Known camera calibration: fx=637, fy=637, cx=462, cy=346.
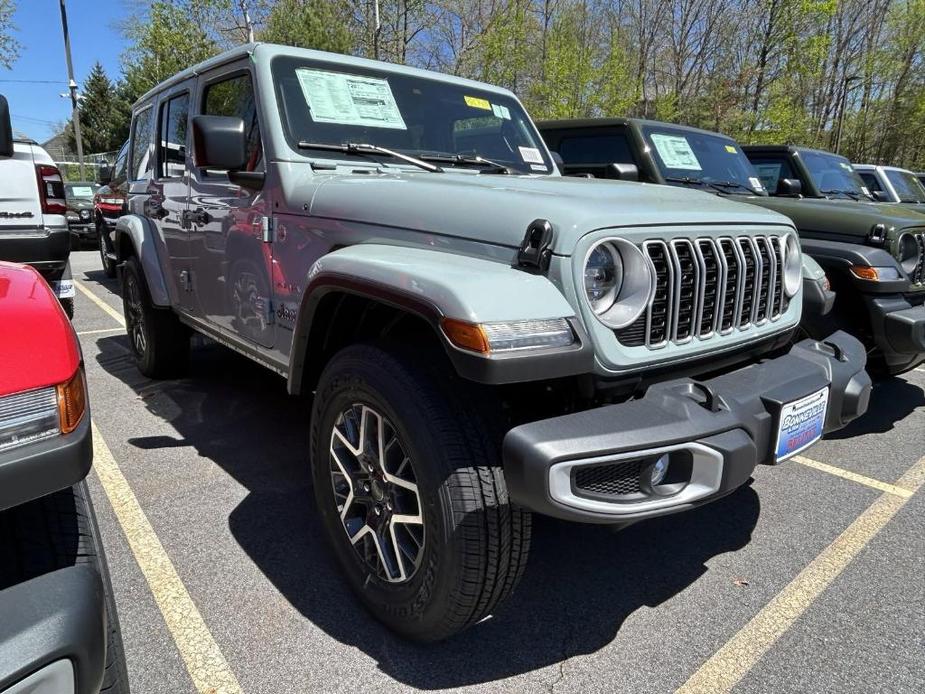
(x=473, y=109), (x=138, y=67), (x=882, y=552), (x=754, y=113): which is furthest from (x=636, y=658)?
(x=138, y=67)

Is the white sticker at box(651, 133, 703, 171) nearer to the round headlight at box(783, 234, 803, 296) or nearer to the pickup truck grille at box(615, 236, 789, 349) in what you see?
the round headlight at box(783, 234, 803, 296)

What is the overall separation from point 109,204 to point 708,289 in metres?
9.55

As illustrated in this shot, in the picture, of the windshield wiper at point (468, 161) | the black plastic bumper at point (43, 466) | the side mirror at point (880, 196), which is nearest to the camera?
the black plastic bumper at point (43, 466)

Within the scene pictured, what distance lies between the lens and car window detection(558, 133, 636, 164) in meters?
5.91

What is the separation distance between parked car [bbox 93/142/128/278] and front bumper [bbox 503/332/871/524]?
8.45m

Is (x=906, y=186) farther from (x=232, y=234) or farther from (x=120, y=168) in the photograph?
(x=120, y=168)

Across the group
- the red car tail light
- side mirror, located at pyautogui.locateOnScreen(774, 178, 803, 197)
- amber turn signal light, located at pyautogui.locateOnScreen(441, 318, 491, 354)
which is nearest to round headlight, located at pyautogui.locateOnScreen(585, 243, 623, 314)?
amber turn signal light, located at pyautogui.locateOnScreen(441, 318, 491, 354)

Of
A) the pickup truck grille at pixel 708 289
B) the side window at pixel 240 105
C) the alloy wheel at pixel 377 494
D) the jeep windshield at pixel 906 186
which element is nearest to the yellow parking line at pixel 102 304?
the side window at pixel 240 105

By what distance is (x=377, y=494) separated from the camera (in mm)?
2189

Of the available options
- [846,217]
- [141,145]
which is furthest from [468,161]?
[141,145]

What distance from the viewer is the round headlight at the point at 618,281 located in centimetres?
190

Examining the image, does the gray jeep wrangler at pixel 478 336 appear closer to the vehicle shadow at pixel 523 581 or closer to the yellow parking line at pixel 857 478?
the vehicle shadow at pixel 523 581

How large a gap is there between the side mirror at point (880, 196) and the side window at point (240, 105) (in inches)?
326

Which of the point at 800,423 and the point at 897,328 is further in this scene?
the point at 897,328
